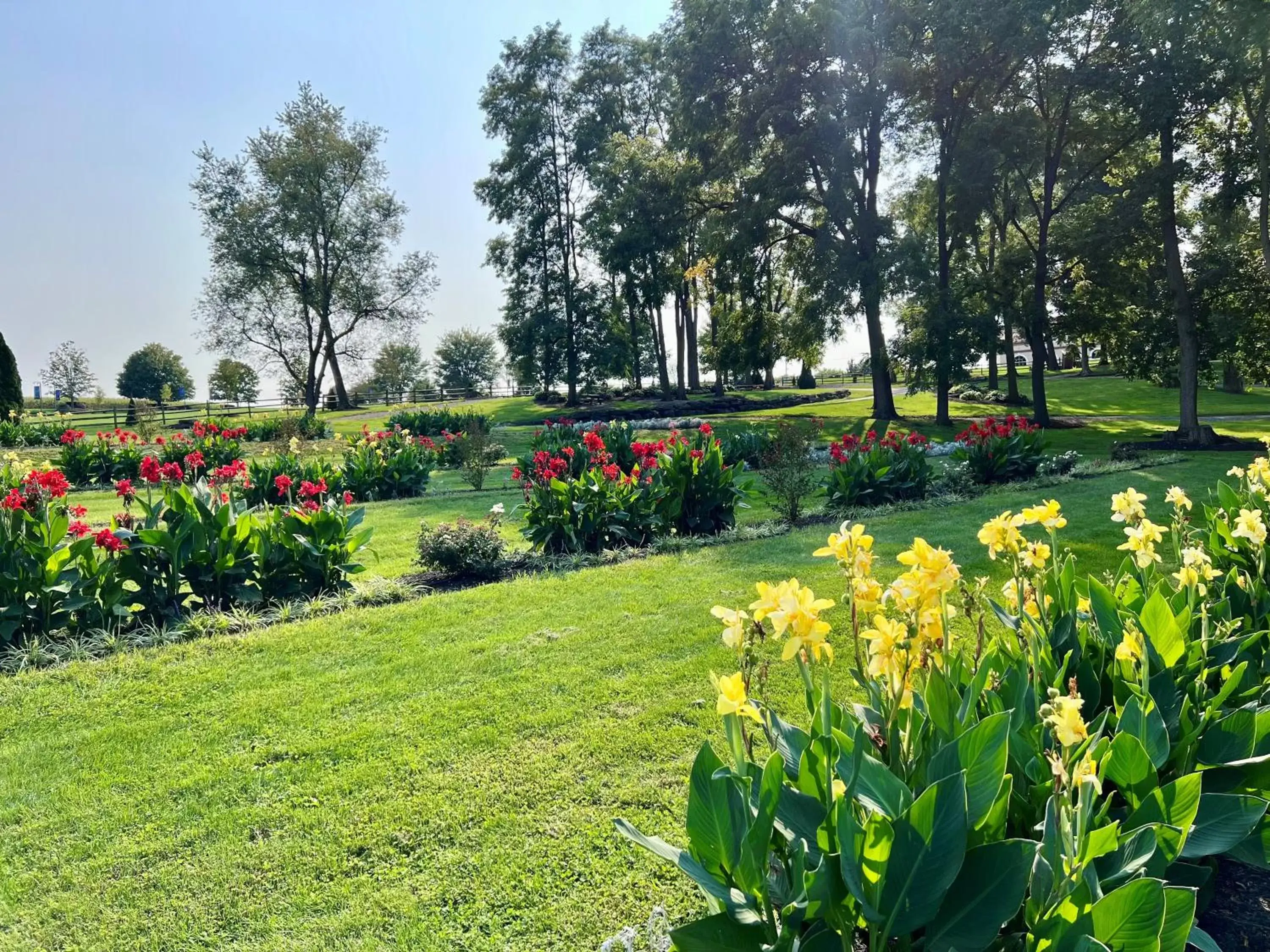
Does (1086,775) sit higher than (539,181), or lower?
lower

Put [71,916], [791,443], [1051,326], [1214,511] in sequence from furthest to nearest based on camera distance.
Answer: [1051,326] < [791,443] < [1214,511] < [71,916]

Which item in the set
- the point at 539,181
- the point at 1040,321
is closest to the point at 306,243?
the point at 539,181

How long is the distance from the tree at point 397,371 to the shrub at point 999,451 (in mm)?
34293

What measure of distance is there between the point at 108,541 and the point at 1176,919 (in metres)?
5.39

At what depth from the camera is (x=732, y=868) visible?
57.9 inches

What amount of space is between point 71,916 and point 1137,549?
3.56 m

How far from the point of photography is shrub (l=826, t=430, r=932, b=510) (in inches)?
358

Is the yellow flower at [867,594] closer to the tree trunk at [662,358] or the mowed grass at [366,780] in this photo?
the mowed grass at [366,780]

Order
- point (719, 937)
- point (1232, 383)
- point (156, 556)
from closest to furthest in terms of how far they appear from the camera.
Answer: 1. point (719, 937)
2. point (156, 556)
3. point (1232, 383)

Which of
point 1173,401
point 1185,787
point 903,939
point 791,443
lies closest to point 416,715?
point 903,939

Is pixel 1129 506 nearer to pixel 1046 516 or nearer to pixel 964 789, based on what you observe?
pixel 1046 516

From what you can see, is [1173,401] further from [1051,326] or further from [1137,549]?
[1137,549]

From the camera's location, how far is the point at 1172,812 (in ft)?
4.93

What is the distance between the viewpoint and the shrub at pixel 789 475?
8.25 m
